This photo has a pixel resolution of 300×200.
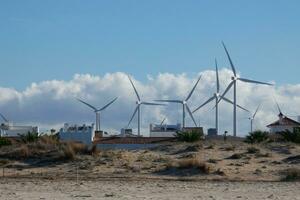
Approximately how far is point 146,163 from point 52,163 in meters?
6.26

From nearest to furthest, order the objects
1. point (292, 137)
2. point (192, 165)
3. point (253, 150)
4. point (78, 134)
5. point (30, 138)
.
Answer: point (192, 165), point (253, 150), point (30, 138), point (292, 137), point (78, 134)

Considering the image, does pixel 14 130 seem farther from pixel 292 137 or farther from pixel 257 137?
pixel 292 137

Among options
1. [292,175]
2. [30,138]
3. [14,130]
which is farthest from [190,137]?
[14,130]

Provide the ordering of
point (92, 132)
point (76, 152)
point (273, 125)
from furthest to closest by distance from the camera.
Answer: point (273, 125) < point (92, 132) < point (76, 152)

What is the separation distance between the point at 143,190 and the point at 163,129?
79502mm

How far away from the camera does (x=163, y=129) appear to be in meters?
113

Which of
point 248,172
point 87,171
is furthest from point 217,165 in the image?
point 87,171

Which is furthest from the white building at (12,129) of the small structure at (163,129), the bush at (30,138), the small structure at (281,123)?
the bush at (30,138)

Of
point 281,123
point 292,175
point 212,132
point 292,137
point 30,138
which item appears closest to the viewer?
point 292,175

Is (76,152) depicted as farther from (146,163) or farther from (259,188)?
(259,188)

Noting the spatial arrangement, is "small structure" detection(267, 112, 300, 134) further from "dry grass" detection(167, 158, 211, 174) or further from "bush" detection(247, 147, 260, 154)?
"dry grass" detection(167, 158, 211, 174)

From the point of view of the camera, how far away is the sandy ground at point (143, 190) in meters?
30.7

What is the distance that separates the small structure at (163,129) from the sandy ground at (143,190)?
64.2 meters

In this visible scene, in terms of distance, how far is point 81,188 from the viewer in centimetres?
3481
